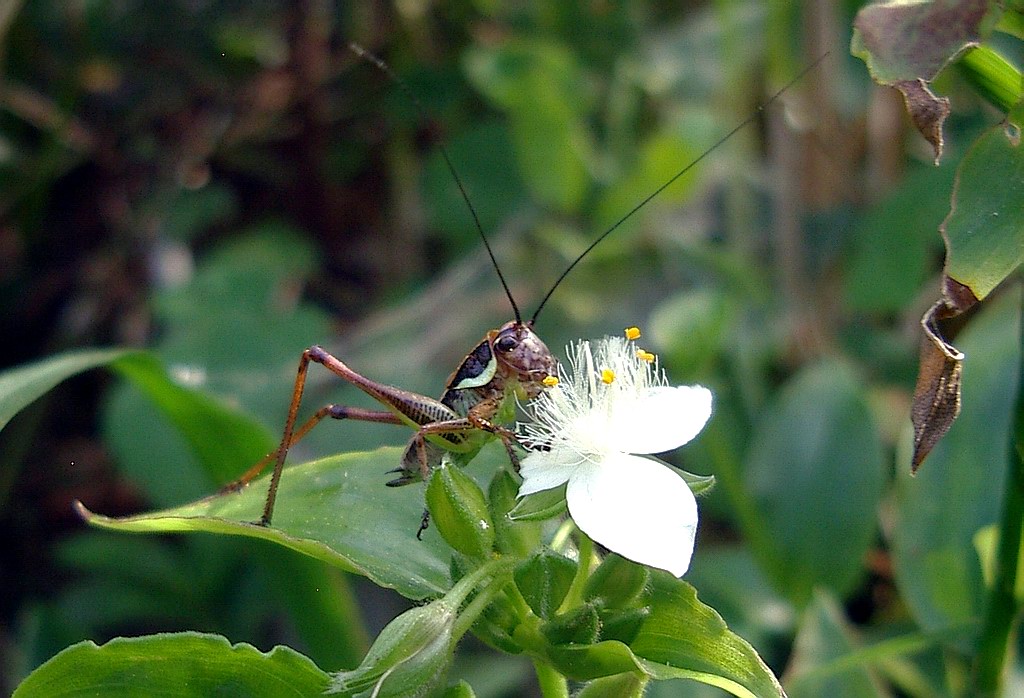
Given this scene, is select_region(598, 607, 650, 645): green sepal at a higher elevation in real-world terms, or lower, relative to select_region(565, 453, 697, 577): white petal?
lower

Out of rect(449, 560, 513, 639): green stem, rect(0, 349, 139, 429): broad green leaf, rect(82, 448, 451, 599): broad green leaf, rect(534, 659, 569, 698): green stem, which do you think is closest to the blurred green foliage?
rect(0, 349, 139, 429): broad green leaf

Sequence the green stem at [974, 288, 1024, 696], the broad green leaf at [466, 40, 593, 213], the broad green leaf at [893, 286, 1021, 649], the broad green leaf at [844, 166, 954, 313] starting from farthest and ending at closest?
the broad green leaf at [466, 40, 593, 213]
the broad green leaf at [844, 166, 954, 313]
the broad green leaf at [893, 286, 1021, 649]
the green stem at [974, 288, 1024, 696]

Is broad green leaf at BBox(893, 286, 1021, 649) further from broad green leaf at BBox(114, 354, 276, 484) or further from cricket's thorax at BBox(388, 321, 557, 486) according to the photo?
broad green leaf at BBox(114, 354, 276, 484)

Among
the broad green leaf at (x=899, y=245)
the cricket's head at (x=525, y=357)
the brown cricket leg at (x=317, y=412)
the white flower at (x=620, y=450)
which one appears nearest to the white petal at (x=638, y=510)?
the white flower at (x=620, y=450)

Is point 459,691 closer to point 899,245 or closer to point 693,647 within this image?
point 693,647

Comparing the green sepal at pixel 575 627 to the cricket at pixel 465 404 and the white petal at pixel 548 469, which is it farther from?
the cricket at pixel 465 404

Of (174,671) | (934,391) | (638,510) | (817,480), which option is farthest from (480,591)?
(817,480)
